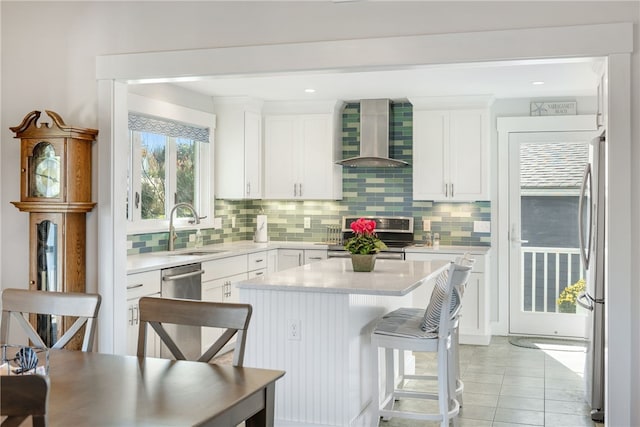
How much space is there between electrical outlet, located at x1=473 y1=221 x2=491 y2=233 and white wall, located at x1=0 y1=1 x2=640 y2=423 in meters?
3.51

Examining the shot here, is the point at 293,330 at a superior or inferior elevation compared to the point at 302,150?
inferior

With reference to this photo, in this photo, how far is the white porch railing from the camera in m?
6.59

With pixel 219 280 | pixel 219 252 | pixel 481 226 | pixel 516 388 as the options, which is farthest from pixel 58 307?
pixel 481 226

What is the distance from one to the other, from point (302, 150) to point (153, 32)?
3122 millimetres

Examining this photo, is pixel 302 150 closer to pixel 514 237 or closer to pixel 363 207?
pixel 363 207

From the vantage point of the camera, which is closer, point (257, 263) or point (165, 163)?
point (165, 163)

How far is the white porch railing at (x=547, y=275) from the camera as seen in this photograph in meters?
6.59

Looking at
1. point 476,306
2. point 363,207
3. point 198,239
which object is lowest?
point 476,306

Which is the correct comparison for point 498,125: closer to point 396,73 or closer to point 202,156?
point 396,73

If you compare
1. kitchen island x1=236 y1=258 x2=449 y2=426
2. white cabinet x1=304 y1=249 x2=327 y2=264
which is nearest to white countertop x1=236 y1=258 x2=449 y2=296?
kitchen island x1=236 y1=258 x2=449 y2=426

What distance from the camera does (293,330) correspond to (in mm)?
3703

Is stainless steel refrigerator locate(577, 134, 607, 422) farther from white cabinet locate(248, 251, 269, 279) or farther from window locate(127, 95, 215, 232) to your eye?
window locate(127, 95, 215, 232)

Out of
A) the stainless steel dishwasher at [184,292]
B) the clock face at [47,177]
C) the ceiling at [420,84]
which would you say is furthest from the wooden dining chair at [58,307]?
the ceiling at [420,84]

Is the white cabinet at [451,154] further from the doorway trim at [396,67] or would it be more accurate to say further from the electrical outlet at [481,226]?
the doorway trim at [396,67]
